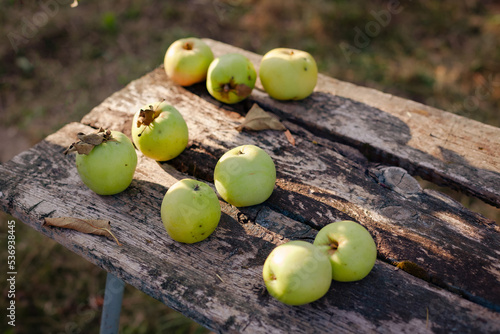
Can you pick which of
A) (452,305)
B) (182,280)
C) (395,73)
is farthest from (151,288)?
(395,73)

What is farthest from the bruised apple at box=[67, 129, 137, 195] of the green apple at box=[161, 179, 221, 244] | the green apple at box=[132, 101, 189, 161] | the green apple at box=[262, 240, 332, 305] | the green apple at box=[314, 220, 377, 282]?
the green apple at box=[314, 220, 377, 282]

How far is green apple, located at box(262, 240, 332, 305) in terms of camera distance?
49.4 inches

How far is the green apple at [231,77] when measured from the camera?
81.0 inches

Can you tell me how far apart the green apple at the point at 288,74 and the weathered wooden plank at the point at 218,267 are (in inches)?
29.1

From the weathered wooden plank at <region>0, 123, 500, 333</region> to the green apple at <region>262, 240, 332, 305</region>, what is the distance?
0.27ft

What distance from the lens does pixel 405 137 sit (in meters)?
1.98

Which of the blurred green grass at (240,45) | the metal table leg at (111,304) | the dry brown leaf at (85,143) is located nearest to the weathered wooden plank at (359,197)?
the dry brown leaf at (85,143)

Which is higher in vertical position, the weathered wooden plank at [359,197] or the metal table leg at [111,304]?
the weathered wooden plank at [359,197]

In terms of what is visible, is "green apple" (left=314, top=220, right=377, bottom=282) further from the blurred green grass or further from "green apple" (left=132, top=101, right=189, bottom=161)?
the blurred green grass

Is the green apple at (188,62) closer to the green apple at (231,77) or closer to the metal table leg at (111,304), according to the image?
the green apple at (231,77)

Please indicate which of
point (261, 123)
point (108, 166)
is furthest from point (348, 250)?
point (108, 166)

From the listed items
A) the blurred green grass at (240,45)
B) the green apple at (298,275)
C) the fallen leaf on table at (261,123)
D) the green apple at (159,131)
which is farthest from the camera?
the blurred green grass at (240,45)

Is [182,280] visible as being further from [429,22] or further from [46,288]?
[429,22]

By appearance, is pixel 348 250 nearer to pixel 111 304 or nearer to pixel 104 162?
pixel 104 162
